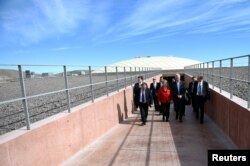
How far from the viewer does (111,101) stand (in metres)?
10.2

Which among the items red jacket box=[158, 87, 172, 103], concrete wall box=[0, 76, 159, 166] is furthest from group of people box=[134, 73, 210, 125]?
concrete wall box=[0, 76, 159, 166]

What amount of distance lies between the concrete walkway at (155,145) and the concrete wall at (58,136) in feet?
0.92

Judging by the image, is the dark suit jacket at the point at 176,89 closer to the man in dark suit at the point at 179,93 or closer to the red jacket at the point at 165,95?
the man in dark suit at the point at 179,93

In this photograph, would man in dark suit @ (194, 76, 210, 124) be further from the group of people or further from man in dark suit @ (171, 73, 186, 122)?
man in dark suit @ (171, 73, 186, 122)

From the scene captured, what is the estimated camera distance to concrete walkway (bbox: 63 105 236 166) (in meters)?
6.23

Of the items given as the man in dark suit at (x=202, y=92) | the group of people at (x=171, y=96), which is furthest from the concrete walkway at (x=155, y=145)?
the man in dark suit at (x=202, y=92)

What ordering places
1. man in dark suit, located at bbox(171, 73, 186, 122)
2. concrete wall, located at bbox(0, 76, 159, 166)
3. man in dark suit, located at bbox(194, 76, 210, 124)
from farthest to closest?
man in dark suit, located at bbox(171, 73, 186, 122) → man in dark suit, located at bbox(194, 76, 210, 124) → concrete wall, located at bbox(0, 76, 159, 166)

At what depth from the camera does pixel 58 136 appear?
19.8ft

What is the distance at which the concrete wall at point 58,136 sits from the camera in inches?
181

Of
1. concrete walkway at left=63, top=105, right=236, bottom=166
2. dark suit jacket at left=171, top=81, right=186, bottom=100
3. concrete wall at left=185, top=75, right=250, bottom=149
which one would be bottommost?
concrete walkway at left=63, top=105, right=236, bottom=166

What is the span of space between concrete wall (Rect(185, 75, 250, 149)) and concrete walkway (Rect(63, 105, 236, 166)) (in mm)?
250

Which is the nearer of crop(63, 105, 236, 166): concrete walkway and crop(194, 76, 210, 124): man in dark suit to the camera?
crop(63, 105, 236, 166): concrete walkway

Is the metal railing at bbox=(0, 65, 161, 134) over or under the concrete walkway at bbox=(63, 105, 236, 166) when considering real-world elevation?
over

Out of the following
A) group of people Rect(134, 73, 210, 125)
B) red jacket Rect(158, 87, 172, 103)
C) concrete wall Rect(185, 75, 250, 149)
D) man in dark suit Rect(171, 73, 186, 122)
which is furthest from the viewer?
red jacket Rect(158, 87, 172, 103)
